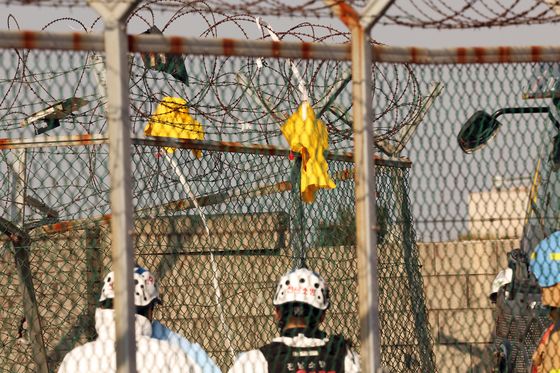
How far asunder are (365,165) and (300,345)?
102 centimetres

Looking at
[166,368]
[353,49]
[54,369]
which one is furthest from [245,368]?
[54,369]

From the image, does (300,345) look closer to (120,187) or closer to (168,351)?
(168,351)

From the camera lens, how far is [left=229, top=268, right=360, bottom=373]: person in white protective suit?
592cm

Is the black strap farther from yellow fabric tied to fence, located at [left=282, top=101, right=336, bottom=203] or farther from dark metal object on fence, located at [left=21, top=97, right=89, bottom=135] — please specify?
yellow fabric tied to fence, located at [left=282, top=101, right=336, bottom=203]

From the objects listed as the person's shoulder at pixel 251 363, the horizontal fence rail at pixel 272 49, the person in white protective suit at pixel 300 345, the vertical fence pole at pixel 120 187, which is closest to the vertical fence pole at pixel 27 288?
the person in white protective suit at pixel 300 345

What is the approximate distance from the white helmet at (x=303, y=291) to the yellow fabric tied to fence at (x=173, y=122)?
1255mm

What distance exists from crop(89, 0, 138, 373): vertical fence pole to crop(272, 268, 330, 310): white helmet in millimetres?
1299

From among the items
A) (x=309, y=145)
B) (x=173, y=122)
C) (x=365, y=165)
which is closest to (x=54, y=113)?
(x=173, y=122)

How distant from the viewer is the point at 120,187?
4984 mm

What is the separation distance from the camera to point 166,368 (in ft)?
19.9

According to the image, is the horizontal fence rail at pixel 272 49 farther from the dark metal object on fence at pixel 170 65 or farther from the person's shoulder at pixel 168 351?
the person's shoulder at pixel 168 351

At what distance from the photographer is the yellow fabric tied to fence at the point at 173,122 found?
299 inches

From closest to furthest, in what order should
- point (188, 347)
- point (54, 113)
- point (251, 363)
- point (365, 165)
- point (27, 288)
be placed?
1. point (365, 165)
2. point (251, 363)
3. point (188, 347)
4. point (54, 113)
5. point (27, 288)

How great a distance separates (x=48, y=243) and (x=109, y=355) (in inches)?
121
